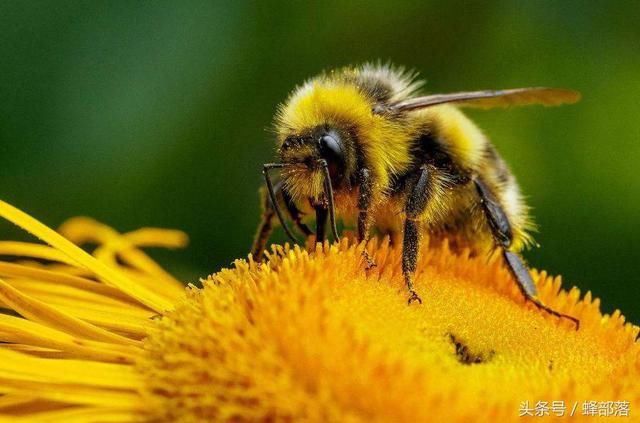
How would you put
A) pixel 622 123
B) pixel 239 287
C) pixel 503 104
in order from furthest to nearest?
pixel 622 123, pixel 503 104, pixel 239 287

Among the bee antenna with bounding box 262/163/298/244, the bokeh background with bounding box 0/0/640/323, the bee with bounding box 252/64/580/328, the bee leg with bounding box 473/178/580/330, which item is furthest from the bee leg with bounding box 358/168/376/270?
the bokeh background with bounding box 0/0/640/323

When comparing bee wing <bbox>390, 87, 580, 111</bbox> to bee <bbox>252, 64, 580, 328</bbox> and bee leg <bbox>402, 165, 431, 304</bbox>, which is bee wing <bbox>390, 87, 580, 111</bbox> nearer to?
bee <bbox>252, 64, 580, 328</bbox>

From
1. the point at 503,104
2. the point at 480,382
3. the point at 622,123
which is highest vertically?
the point at 622,123

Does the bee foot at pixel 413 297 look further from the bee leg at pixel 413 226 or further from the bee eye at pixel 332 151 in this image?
the bee eye at pixel 332 151

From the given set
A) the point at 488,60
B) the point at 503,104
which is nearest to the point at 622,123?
the point at 488,60

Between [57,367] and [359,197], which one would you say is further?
[359,197]

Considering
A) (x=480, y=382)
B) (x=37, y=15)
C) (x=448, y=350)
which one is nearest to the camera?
(x=480, y=382)

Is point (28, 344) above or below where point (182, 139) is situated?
below

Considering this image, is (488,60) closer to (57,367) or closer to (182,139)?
(182,139)
